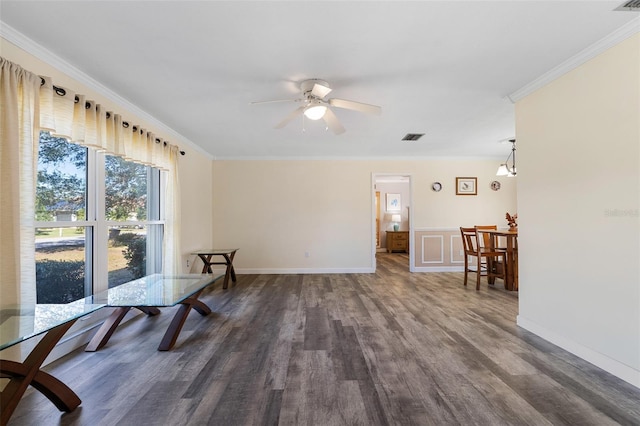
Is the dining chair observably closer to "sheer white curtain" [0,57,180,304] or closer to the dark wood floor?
the dark wood floor

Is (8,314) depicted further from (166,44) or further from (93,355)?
(166,44)

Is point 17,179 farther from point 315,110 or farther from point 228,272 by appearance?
point 228,272

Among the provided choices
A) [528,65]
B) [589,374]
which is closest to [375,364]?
[589,374]

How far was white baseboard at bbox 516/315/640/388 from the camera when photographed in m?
1.88

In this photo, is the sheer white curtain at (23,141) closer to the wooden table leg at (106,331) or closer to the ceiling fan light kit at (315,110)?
the wooden table leg at (106,331)

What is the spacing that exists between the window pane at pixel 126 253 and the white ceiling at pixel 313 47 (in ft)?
4.77

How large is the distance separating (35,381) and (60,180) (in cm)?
161

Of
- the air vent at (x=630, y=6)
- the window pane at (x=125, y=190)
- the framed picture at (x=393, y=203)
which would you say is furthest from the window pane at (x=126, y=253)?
the framed picture at (x=393, y=203)

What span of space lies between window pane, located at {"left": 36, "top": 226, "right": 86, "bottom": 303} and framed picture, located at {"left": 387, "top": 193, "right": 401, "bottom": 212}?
826 centimetres

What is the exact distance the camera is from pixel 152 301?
2326 millimetres

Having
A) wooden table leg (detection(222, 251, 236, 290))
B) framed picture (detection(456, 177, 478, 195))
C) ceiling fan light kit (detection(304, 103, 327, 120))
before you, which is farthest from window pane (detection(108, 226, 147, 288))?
framed picture (detection(456, 177, 478, 195))

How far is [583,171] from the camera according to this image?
2207 millimetres

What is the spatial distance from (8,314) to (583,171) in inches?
161

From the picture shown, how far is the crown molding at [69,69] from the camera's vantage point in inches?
73.9
